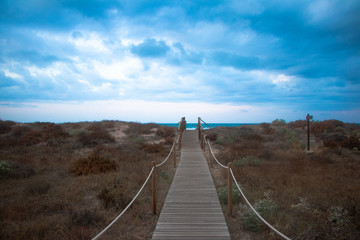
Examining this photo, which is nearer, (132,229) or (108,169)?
(132,229)

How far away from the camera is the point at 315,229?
4.18 metres

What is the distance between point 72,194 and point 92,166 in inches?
115

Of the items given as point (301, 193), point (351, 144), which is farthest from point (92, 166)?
point (351, 144)

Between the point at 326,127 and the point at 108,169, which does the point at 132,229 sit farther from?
the point at 326,127

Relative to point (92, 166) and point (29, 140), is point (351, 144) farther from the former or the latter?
point (29, 140)

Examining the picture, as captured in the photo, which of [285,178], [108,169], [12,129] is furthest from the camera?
[12,129]

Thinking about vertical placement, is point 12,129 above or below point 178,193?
above

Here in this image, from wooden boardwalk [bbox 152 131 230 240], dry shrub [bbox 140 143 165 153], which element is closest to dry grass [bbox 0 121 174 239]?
dry shrub [bbox 140 143 165 153]

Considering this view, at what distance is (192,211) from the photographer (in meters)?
5.98

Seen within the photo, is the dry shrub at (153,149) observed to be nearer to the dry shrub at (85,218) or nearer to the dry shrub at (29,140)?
the dry shrub at (29,140)

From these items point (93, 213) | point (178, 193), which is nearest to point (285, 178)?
point (178, 193)

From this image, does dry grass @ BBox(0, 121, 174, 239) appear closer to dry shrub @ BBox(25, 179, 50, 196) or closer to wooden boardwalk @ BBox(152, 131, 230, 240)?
dry shrub @ BBox(25, 179, 50, 196)

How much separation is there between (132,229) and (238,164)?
7.28 meters

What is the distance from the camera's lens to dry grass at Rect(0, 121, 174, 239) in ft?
16.1
